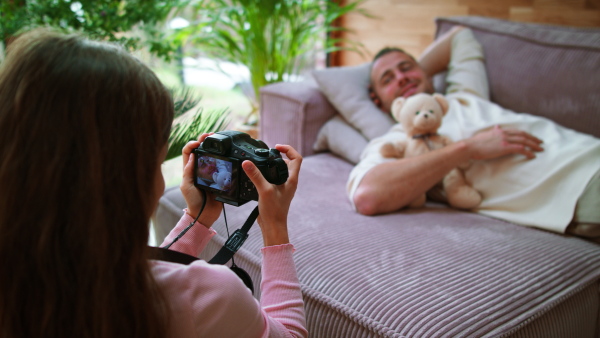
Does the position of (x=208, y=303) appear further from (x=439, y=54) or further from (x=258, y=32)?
(x=258, y=32)

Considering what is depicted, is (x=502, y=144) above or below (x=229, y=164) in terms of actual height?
below

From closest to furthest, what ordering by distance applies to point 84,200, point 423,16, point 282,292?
point 84,200 < point 282,292 < point 423,16

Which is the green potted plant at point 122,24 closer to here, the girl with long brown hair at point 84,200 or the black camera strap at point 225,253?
the black camera strap at point 225,253

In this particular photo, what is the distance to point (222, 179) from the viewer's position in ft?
2.68

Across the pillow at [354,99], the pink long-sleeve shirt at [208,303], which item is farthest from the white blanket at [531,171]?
the pink long-sleeve shirt at [208,303]

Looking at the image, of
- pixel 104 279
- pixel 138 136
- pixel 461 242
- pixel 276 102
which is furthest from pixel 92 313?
pixel 276 102

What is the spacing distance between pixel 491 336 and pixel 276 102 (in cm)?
121

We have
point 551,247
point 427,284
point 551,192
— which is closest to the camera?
point 427,284

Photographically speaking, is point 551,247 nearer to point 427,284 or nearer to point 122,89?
point 427,284

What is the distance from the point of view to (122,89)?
547 millimetres

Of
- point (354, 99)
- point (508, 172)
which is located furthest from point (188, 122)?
point (508, 172)

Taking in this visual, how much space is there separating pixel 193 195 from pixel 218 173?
0.07 metres

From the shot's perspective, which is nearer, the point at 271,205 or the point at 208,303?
the point at 208,303

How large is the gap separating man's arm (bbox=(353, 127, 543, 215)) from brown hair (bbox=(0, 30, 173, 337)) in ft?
2.84
